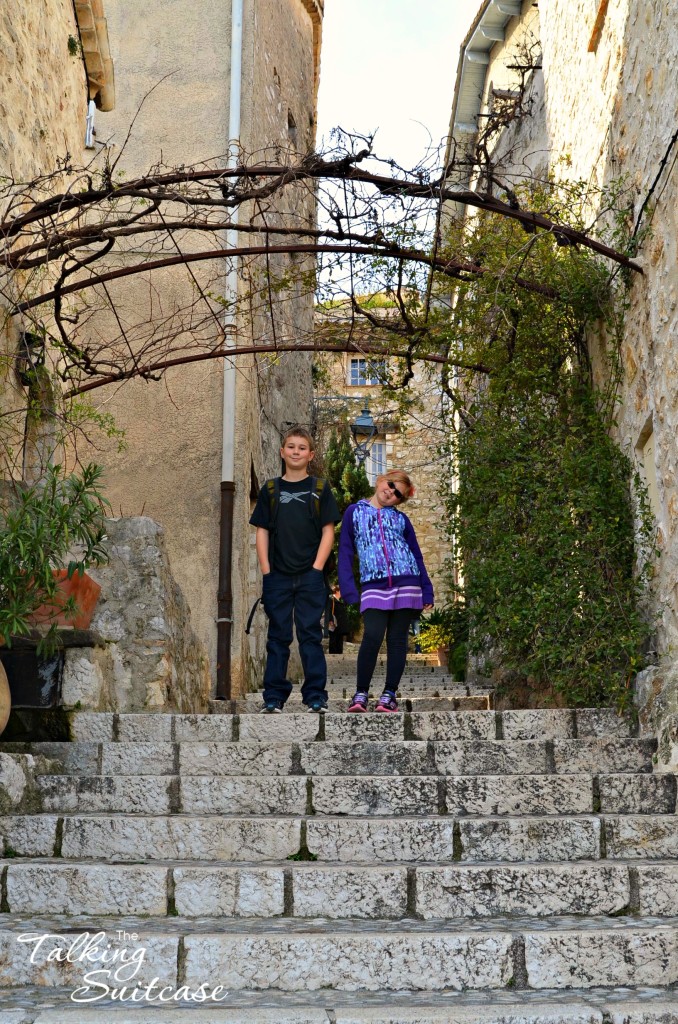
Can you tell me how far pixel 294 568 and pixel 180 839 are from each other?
2.32 metres

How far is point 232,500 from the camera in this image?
364 inches

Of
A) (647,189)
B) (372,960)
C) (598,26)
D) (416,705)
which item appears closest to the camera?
(372,960)

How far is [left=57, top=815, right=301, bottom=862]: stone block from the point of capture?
383 cm

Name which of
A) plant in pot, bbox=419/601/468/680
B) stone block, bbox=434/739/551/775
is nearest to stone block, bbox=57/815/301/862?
stone block, bbox=434/739/551/775

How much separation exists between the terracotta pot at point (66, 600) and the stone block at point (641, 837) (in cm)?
257

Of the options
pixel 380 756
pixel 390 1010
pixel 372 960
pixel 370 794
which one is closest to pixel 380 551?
pixel 380 756

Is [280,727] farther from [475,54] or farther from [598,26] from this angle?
[475,54]

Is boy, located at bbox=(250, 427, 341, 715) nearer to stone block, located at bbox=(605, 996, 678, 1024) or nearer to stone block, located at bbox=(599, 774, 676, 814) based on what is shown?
stone block, located at bbox=(599, 774, 676, 814)

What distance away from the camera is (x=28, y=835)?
3.93 meters

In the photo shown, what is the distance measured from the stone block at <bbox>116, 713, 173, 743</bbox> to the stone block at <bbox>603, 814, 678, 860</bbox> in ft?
7.17

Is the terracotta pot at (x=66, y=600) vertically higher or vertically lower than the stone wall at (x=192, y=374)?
lower

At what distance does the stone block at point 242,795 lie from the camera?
4.21 m

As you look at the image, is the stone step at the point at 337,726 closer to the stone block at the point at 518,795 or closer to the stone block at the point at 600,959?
the stone block at the point at 518,795

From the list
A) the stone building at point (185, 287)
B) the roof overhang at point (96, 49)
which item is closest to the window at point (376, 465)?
the stone building at point (185, 287)
